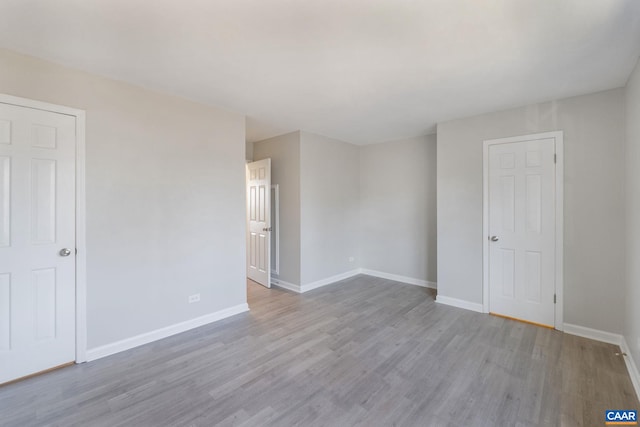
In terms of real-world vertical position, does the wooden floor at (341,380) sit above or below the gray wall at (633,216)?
below

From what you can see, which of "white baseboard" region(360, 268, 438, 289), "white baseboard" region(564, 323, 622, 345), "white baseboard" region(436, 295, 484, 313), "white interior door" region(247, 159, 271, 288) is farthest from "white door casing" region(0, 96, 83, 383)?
"white baseboard" region(564, 323, 622, 345)

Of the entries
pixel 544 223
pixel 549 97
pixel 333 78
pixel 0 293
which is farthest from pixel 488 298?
pixel 0 293

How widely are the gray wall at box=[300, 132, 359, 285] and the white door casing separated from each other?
2.75 meters

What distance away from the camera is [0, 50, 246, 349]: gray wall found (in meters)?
2.45

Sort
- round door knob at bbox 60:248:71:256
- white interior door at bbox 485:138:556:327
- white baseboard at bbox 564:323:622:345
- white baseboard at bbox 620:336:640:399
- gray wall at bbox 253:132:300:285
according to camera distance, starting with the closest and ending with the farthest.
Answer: white baseboard at bbox 620:336:640:399, round door knob at bbox 60:248:71:256, white baseboard at bbox 564:323:622:345, white interior door at bbox 485:138:556:327, gray wall at bbox 253:132:300:285

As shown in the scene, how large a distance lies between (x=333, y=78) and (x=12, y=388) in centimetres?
361

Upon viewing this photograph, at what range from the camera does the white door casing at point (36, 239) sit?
2111 millimetres

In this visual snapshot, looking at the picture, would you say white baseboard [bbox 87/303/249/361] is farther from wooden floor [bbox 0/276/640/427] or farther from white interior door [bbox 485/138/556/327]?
white interior door [bbox 485/138/556/327]

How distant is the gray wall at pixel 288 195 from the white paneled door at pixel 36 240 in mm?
2680

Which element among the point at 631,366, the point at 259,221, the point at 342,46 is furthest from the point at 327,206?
the point at 631,366

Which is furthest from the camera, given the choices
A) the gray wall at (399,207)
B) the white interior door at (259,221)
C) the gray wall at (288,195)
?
the gray wall at (399,207)

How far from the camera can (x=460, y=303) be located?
147 inches

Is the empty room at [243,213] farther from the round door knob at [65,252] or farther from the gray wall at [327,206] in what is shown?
the gray wall at [327,206]

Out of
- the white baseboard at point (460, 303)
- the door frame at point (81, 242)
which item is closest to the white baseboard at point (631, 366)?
the white baseboard at point (460, 303)
